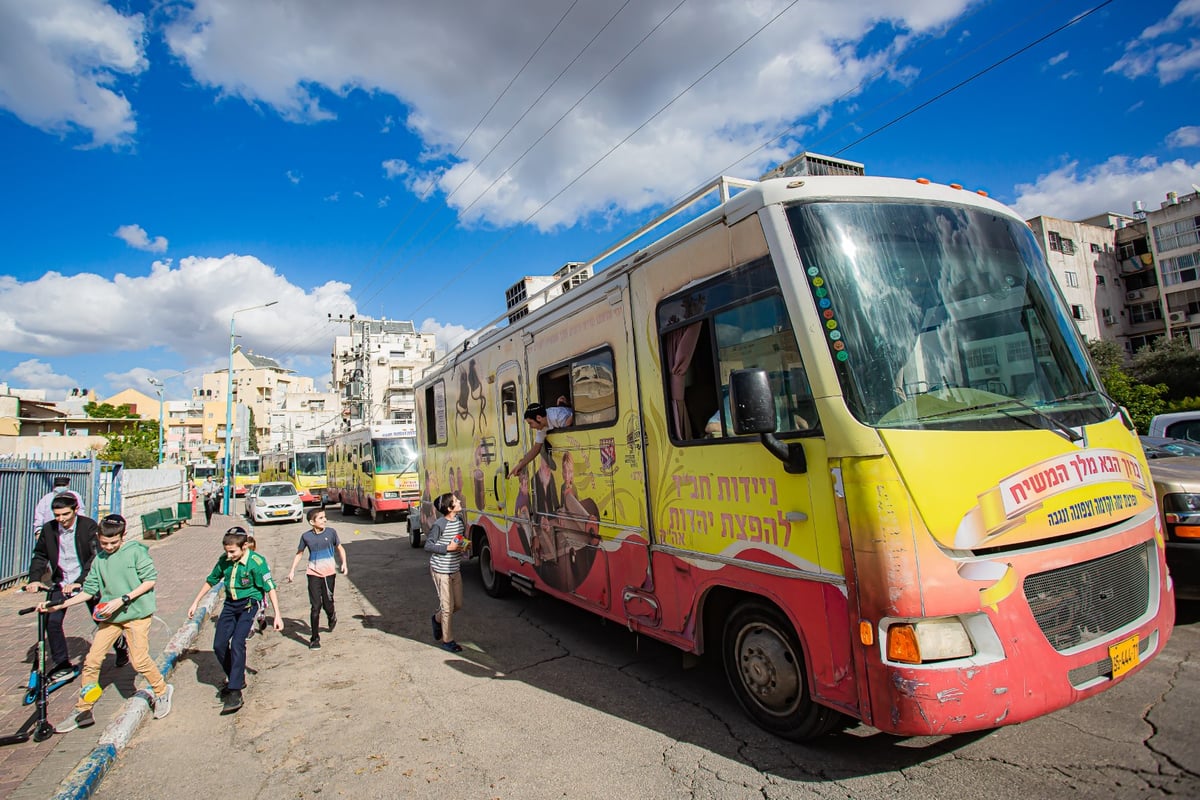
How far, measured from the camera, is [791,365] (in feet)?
12.2

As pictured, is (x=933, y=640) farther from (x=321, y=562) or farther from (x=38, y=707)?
(x=321, y=562)

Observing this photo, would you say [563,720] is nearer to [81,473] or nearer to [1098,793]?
[1098,793]

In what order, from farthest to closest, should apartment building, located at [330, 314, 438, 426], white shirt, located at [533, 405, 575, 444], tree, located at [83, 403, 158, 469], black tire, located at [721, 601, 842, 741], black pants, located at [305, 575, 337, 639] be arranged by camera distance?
apartment building, located at [330, 314, 438, 426]
tree, located at [83, 403, 158, 469]
black pants, located at [305, 575, 337, 639]
white shirt, located at [533, 405, 575, 444]
black tire, located at [721, 601, 842, 741]

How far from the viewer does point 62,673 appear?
571 cm

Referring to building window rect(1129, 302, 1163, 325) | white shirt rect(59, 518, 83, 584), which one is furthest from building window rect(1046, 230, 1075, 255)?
white shirt rect(59, 518, 83, 584)

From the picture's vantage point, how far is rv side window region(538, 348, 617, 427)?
566cm

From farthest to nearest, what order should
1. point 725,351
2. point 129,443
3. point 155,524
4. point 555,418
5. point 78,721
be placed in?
point 129,443 → point 155,524 → point 555,418 → point 78,721 → point 725,351

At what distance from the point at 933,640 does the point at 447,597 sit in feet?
16.7

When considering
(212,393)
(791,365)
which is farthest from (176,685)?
(212,393)

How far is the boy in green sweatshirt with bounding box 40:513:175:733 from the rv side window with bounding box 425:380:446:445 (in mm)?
5458

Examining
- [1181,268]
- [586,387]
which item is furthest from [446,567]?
[1181,268]

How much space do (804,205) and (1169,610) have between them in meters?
3.28

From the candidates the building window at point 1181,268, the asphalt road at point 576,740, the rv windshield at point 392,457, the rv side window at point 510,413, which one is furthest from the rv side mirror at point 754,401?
the building window at point 1181,268

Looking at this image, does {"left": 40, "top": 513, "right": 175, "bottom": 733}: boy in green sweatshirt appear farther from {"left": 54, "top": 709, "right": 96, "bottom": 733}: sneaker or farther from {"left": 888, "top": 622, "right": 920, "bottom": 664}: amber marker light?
{"left": 888, "top": 622, "right": 920, "bottom": 664}: amber marker light
